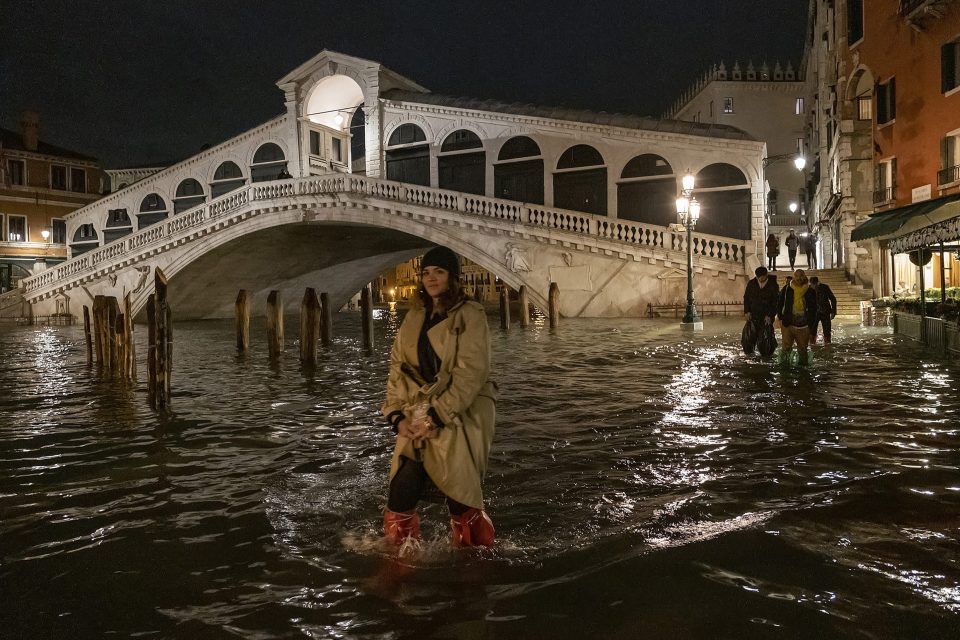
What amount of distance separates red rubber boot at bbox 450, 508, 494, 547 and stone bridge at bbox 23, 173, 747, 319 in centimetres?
1800

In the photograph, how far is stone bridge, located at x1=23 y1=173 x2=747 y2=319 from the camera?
67.6 ft

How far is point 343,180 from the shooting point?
2338 centimetres

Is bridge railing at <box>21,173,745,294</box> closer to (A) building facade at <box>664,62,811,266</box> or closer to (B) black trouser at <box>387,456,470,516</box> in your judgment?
(B) black trouser at <box>387,456,470,516</box>

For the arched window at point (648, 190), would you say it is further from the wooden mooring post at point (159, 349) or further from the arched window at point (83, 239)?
the arched window at point (83, 239)

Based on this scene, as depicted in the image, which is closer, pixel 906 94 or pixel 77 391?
pixel 77 391

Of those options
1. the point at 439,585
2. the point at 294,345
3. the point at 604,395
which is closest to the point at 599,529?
the point at 439,585

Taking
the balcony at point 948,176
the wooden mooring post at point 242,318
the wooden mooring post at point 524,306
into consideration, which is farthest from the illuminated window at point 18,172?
the balcony at point 948,176

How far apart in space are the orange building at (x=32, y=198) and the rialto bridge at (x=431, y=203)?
9.15 m

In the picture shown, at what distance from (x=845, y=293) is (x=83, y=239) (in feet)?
106

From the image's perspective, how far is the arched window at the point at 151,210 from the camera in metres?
31.4

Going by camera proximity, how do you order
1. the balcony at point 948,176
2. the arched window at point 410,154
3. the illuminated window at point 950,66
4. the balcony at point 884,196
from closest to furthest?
the illuminated window at point 950,66, the balcony at point 948,176, the balcony at point 884,196, the arched window at point 410,154

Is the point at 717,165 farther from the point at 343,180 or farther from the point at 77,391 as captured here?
the point at 77,391

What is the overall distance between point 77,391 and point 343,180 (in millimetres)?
14942

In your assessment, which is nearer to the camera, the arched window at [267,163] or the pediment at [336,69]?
the pediment at [336,69]
